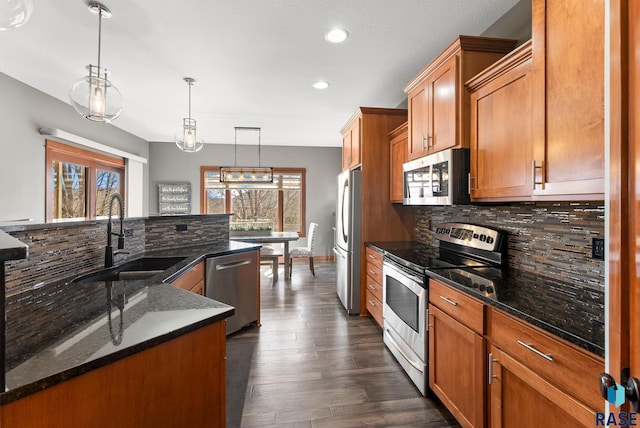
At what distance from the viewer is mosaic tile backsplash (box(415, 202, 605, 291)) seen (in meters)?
1.40

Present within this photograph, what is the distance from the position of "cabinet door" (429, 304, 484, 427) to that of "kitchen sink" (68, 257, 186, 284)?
1.86 meters

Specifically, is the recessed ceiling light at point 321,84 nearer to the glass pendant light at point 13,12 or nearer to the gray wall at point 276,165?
the glass pendant light at point 13,12

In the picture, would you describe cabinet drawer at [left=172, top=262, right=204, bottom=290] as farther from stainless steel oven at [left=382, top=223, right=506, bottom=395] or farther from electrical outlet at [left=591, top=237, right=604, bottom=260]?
electrical outlet at [left=591, top=237, right=604, bottom=260]

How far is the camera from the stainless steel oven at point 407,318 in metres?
1.93

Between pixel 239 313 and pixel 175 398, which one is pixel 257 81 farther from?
pixel 175 398

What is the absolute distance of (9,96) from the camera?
3.11 meters

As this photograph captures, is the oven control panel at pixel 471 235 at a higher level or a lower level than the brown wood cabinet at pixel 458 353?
higher

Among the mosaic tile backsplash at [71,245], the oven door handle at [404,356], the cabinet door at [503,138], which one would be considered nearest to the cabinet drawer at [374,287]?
the oven door handle at [404,356]

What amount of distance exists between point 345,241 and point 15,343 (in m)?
2.90

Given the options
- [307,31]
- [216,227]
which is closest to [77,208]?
[216,227]

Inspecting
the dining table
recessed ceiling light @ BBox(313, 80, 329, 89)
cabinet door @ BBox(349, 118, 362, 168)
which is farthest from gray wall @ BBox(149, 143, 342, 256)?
recessed ceiling light @ BBox(313, 80, 329, 89)

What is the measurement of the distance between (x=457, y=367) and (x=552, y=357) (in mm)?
638

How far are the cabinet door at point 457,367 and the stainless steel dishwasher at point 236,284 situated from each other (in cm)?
179

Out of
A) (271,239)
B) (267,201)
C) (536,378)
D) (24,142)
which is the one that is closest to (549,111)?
(536,378)
